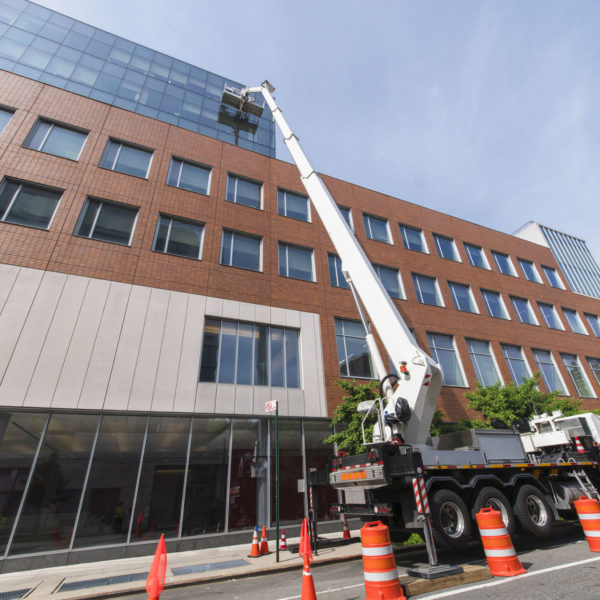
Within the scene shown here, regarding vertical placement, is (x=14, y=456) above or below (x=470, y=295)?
below

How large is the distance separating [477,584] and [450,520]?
63.8 inches

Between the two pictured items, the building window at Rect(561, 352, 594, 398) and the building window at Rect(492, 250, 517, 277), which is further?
the building window at Rect(492, 250, 517, 277)

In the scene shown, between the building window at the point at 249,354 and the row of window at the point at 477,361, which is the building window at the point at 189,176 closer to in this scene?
the building window at the point at 249,354

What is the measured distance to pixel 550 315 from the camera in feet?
80.3

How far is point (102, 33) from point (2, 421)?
25397 mm

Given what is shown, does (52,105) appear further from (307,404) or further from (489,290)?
(489,290)

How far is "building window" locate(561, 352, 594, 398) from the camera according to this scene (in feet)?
71.0

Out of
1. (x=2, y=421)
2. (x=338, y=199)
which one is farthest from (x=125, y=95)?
(x=2, y=421)

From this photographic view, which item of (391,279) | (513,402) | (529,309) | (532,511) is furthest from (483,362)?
(532,511)

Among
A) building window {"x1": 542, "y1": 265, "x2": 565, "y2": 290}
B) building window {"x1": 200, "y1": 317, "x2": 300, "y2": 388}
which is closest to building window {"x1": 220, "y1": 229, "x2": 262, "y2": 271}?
building window {"x1": 200, "y1": 317, "x2": 300, "y2": 388}

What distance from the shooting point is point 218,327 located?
13523 millimetres

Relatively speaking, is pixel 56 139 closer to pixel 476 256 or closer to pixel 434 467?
pixel 434 467

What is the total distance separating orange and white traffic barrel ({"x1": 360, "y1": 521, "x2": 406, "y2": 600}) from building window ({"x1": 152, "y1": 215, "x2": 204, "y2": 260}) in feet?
40.7

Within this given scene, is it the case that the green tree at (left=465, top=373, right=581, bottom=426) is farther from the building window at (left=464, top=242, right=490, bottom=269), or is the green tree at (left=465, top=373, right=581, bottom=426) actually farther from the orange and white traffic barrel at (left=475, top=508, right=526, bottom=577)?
the orange and white traffic barrel at (left=475, top=508, right=526, bottom=577)
